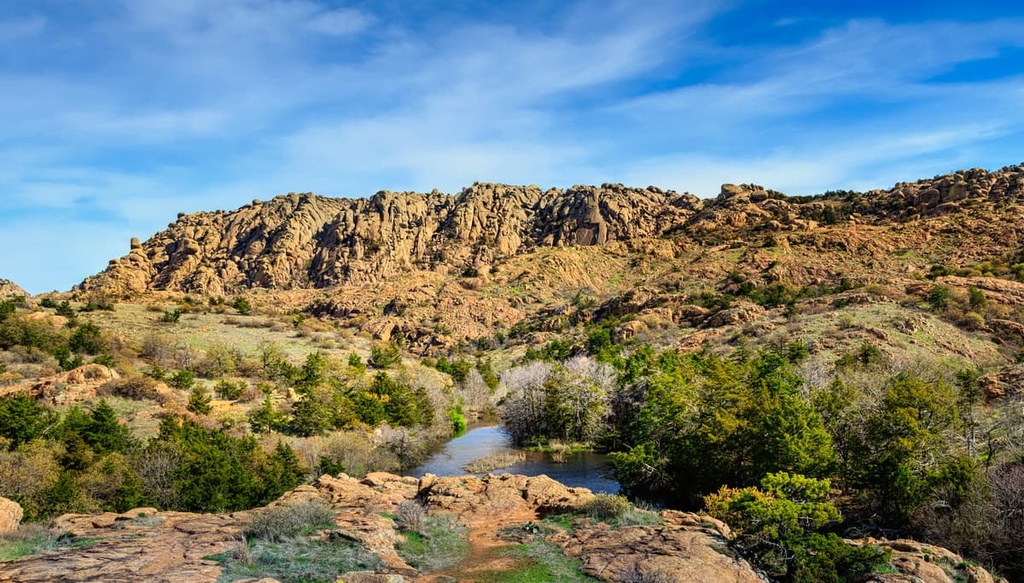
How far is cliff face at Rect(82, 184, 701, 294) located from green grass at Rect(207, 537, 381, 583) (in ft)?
389

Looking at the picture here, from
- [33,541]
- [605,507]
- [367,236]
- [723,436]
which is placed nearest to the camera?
[33,541]

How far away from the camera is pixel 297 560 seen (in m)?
16.1

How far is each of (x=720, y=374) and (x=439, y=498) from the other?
17.4 meters

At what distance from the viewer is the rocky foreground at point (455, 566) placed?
14188mm

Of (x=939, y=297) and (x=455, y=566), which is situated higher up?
(x=939, y=297)

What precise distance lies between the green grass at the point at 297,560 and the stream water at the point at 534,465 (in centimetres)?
1838

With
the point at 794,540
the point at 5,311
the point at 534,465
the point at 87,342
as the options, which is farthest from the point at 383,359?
the point at 794,540

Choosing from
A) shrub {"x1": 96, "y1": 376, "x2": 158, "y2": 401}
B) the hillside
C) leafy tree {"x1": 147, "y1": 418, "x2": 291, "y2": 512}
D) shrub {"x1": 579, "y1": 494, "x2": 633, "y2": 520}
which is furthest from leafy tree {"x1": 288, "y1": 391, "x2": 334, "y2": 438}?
shrub {"x1": 579, "y1": 494, "x2": 633, "y2": 520}

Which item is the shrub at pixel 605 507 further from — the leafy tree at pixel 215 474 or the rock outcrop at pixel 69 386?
the rock outcrop at pixel 69 386

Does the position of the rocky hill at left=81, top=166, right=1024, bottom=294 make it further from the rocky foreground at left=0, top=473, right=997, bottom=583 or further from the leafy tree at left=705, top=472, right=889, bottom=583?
the leafy tree at left=705, top=472, right=889, bottom=583

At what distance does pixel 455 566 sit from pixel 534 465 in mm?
23337

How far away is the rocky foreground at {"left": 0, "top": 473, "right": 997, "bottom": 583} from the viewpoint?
14188 millimetres

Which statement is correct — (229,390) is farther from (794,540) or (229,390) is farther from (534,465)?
(794,540)

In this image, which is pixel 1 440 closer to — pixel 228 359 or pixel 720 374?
pixel 228 359
